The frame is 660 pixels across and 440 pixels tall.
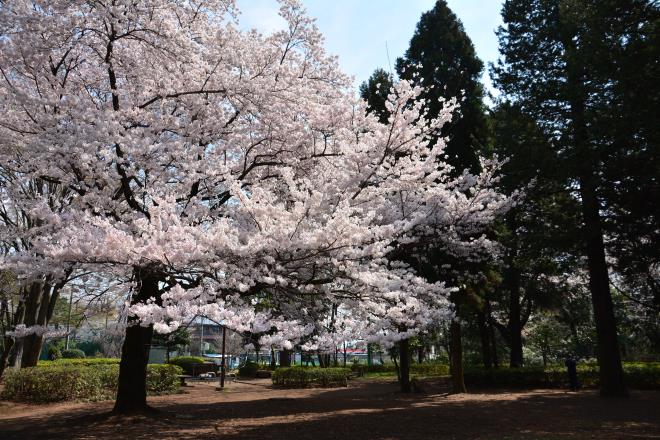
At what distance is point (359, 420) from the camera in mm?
10281

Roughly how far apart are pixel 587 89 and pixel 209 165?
400 inches

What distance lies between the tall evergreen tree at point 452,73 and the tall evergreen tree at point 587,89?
3.99ft

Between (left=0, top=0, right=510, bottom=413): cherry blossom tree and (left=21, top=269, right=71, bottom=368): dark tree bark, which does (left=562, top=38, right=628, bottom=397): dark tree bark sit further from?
(left=21, top=269, right=71, bottom=368): dark tree bark

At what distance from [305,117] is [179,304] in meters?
5.49

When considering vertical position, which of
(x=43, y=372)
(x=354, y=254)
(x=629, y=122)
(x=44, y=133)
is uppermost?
(x=629, y=122)

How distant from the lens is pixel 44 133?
7566mm

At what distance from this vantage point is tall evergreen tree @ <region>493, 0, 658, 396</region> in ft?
36.1

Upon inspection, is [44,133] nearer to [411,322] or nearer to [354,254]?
[354,254]

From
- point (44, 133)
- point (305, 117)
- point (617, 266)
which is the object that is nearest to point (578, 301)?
point (617, 266)

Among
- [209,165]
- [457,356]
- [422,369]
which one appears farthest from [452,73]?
[422,369]

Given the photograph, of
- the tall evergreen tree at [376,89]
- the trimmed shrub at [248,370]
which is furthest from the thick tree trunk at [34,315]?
the trimmed shrub at [248,370]

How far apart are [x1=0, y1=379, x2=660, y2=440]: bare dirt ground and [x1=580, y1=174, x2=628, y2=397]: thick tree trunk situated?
0.63 m

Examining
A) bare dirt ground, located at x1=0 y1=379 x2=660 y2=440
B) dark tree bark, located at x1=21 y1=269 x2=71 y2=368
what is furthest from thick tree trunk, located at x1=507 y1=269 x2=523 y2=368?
dark tree bark, located at x1=21 y1=269 x2=71 y2=368

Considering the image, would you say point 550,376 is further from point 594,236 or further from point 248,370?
point 248,370
